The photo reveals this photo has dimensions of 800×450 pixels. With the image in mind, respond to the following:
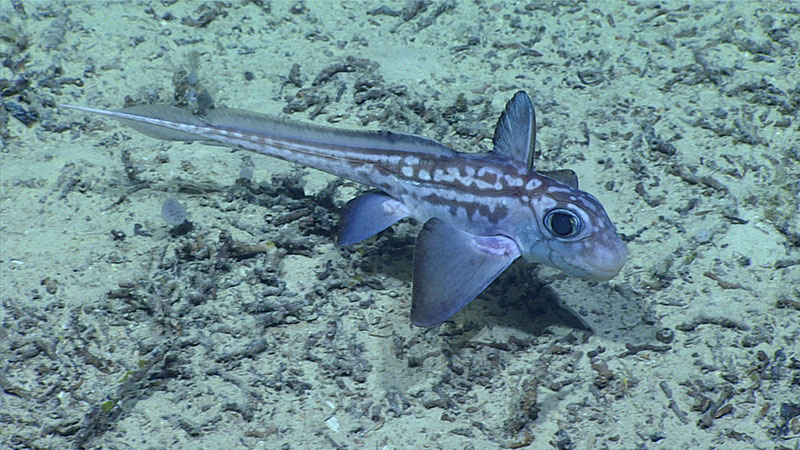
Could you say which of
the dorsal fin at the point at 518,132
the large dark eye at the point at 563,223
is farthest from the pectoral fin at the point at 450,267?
the dorsal fin at the point at 518,132

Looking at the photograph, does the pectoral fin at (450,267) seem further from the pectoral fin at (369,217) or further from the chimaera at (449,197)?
the pectoral fin at (369,217)

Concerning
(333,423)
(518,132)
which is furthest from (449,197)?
(333,423)

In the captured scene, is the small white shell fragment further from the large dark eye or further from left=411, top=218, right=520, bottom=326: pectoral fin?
the large dark eye

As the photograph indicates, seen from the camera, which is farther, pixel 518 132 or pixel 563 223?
pixel 518 132

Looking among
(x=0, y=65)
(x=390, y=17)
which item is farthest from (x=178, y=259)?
(x=390, y=17)

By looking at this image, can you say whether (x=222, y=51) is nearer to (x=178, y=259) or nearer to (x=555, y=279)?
(x=178, y=259)

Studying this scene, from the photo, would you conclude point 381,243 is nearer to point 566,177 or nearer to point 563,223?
→ point 566,177

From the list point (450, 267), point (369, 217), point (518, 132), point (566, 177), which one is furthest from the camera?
point (566, 177)
